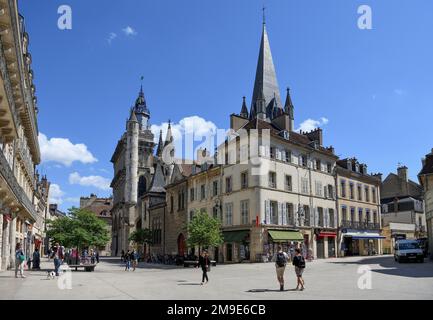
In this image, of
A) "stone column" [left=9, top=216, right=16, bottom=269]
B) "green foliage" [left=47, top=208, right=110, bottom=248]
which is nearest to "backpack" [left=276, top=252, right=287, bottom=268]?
"green foliage" [left=47, top=208, right=110, bottom=248]

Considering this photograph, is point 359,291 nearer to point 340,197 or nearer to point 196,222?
point 196,222

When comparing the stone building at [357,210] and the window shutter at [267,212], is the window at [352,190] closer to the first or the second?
the stone building at [357,210]

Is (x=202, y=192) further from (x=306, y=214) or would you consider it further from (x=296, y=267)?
(x=296, y=267)

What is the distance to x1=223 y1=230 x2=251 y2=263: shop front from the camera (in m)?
33.1

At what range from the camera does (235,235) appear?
3409 centimetres

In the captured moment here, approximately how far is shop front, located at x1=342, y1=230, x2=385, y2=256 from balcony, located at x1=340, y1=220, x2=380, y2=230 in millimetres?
489

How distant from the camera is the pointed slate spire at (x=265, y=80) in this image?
54.5 meters

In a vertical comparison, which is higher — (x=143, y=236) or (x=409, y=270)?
(x=143, y=236)

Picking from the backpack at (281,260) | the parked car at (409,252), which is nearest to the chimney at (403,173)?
the parked car at (409,252)

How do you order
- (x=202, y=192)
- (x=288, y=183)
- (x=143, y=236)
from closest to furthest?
(x=288, y=183) < (x=202, y=192) < (x=143, y=236)

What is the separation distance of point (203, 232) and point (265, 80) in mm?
29773

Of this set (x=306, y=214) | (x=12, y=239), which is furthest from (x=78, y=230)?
(x=306, y=214)

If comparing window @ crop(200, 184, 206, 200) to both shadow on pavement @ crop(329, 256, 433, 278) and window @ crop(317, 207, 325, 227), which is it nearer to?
window @ crop(317, 207, 325, 227)

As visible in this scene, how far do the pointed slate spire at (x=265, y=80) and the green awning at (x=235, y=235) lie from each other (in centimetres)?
2206
